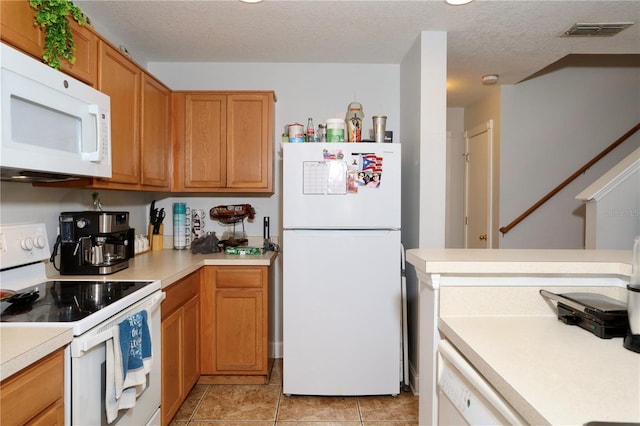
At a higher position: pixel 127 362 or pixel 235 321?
pixel 127 362

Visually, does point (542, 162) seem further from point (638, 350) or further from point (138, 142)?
point (138, 142)

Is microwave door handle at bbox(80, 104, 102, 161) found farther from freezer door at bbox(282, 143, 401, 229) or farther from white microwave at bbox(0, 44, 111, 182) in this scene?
freezer door at bbox(282, 143, 401, 229)

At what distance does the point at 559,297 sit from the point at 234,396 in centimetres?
212

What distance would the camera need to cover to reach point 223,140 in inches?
119

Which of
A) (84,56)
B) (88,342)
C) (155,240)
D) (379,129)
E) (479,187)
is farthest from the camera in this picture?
(479,187)

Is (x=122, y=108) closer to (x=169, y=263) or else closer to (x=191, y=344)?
(x=169, y=263)

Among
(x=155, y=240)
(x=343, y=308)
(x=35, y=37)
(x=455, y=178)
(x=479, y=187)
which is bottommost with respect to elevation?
(x=343, y=308)

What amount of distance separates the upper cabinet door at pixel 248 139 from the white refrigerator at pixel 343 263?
1.85 feet

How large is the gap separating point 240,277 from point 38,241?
1.21m

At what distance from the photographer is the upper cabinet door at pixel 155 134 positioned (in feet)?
8.37

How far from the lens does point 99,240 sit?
2057 millimetres

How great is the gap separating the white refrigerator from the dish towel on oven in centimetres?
101

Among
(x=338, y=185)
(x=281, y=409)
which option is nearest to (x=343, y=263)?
(x=338, y=185)

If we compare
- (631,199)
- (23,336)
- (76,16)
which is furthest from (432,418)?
(631,199)
